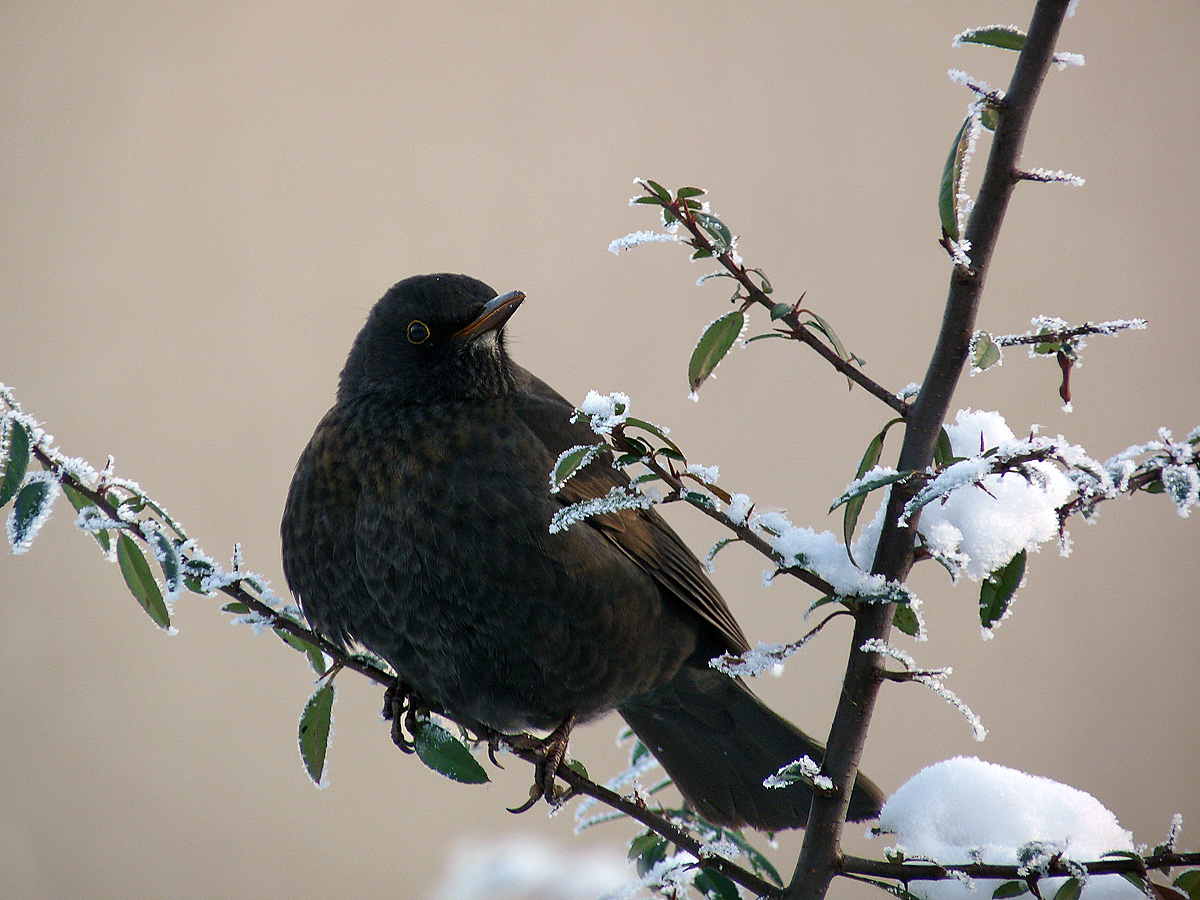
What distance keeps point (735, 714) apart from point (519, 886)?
0.58 m

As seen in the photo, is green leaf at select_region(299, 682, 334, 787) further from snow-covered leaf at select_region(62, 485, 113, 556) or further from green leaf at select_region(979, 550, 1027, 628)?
green leaf at select_region(979, 550, 1027, 628)

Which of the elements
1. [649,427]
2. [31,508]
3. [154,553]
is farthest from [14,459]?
[649,427]

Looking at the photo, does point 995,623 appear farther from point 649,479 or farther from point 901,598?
point 649,479

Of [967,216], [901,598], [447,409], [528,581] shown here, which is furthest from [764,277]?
[447,409]

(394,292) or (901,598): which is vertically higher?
(394,292)

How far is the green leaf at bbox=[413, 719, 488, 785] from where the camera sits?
1257mm

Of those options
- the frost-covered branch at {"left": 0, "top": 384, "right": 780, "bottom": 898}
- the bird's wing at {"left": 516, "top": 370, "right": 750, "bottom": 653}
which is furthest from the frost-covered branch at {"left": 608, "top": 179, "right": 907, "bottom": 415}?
the bird's wing at {"left": 516, "top": 370, "right": 750, "bottom": 653}

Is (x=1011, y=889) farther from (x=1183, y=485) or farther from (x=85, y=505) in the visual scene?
(x=85, y=505)

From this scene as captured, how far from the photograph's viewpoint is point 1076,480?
0.84 meters

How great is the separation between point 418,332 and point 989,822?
132 cm

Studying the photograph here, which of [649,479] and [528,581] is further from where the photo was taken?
[528,581]

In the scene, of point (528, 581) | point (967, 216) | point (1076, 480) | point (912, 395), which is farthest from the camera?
point (528, 581)

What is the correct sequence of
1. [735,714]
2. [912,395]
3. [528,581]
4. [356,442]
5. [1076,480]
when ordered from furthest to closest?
1. [735,714]
2. [356,442]
3. [528,581]
4. [912,395]
5. [1076,480]

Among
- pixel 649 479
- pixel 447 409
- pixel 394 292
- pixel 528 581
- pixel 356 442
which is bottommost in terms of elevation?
pixel 649 479
